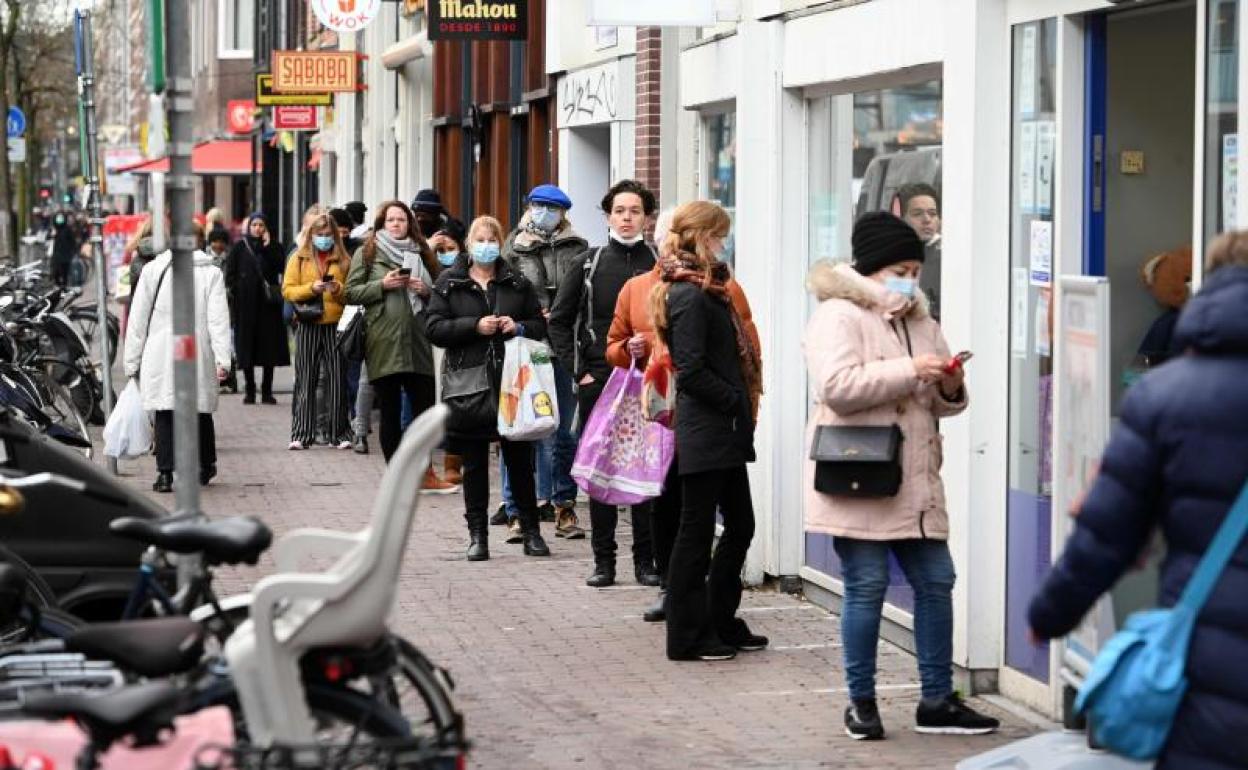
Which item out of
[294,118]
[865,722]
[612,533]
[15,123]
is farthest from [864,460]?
[15,123]

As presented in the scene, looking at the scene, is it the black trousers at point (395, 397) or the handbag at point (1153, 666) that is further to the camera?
the black trousers at point (395, 397)

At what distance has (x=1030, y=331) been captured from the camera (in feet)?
28.3

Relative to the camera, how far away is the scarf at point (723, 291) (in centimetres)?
938

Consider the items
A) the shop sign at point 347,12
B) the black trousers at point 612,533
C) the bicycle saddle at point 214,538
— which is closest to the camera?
→ the bicycle saddle at point 214,538

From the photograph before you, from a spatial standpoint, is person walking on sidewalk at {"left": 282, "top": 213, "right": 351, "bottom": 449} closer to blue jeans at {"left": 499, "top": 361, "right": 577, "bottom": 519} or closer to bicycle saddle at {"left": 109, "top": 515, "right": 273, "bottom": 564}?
blue jeans at {"left": 499, "top": 361, "right": 577, "bottom": 519}

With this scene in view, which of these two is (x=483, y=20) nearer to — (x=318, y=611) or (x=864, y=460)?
(x=864, y=460)

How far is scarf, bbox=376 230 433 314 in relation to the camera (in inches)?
620

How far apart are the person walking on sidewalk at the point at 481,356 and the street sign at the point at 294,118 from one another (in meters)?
19.4

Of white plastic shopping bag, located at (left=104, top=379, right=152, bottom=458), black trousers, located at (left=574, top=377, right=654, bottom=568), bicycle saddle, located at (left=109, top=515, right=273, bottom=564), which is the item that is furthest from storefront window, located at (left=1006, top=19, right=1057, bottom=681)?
white plastic shopping bag, located at (left=104, top=379, right=152, bottom=458)

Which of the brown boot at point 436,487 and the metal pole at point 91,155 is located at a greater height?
the metal pole at point 91,155

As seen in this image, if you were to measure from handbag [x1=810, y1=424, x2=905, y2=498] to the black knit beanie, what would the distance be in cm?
53

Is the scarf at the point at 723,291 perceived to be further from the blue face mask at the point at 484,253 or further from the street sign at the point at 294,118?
the street sign at the point at 294,118

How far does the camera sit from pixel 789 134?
37.2 ft

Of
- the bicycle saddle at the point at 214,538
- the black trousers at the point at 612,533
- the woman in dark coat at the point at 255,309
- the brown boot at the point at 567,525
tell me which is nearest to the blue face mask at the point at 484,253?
the black trousers at the point at 612,533
